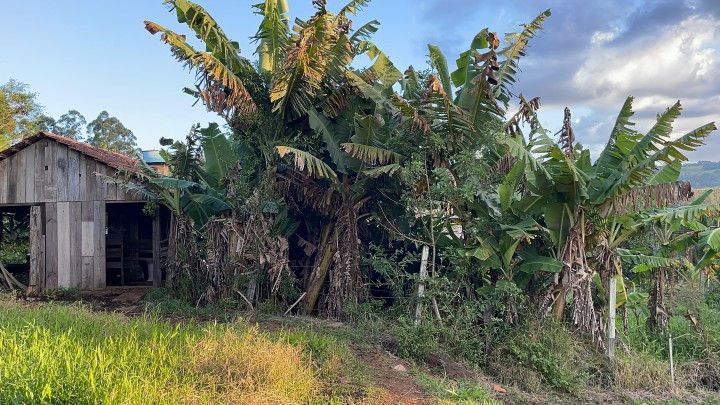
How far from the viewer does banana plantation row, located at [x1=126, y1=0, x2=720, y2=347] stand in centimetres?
825

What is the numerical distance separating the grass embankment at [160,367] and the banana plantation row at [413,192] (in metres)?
2.99

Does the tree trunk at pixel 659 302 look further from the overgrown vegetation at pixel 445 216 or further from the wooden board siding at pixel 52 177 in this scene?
the wooden board siding at pixel 52 177

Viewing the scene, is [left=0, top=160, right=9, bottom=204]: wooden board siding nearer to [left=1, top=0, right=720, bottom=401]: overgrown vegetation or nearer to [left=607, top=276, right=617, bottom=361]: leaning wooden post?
[left=1, top=0, right=720, bottom=401]: overgrown vegetation

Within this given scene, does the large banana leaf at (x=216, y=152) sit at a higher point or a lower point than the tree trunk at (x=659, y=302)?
higher

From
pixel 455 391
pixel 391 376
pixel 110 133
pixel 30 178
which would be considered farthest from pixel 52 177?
pixel 110 133

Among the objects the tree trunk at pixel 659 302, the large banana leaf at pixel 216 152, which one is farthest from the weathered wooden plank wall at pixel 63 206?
the tree trunk at pixel 659 302

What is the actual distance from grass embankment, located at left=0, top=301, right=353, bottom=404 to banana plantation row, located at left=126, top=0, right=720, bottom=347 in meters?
2.99

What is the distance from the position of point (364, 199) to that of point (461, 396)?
4469 millimetres

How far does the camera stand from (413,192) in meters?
8.58

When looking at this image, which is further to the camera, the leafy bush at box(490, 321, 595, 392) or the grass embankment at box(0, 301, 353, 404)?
the leafy bush at box(490, 321, 595, 392)

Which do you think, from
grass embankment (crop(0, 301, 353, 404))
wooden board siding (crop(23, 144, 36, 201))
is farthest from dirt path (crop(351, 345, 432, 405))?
wooden board siding (crop(23, 144, 36, 201))

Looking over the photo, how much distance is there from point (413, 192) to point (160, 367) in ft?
15.6

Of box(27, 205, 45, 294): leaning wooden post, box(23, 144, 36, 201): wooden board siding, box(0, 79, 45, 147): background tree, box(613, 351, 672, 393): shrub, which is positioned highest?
box(0, 79, 45, 147): background tree

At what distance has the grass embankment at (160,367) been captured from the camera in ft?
14.1
